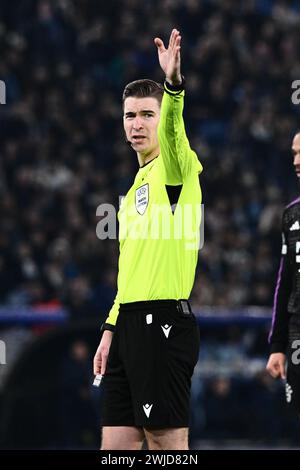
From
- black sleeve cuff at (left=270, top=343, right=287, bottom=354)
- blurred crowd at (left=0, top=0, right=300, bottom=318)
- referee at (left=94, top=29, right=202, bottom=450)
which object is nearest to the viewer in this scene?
referee at (left=94, top=29, right=202, bottom=450)

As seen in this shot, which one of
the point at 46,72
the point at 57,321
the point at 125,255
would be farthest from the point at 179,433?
the point at 46,72

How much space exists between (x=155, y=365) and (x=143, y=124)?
108 cm

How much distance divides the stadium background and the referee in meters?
5.70

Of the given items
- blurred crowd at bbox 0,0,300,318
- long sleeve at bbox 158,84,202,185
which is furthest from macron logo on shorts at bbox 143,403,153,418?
blurred crowd at bbox 0,0,300,318

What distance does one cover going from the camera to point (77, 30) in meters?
16.3

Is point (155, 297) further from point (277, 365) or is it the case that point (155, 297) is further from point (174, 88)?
point (277, 365)

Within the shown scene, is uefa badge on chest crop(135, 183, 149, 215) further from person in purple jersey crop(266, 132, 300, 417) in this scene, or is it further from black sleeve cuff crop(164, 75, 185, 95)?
person in purple jersey crop(266, 132, 300, 417)

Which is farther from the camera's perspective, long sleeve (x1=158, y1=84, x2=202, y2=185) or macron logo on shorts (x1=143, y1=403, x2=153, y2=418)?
macron logo on shorts (x1=143, y1=403, x2=153, y2=418)

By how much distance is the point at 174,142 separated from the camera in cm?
449

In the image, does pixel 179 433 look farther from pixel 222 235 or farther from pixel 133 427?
pixel 222 235

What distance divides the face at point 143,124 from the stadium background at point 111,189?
5.81 m

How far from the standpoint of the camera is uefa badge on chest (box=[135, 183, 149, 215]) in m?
4.82

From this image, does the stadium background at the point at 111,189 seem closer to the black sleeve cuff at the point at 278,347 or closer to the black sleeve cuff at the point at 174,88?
the black sleeve cuff at the point at 278,347

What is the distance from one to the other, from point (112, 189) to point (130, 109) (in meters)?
9.44
